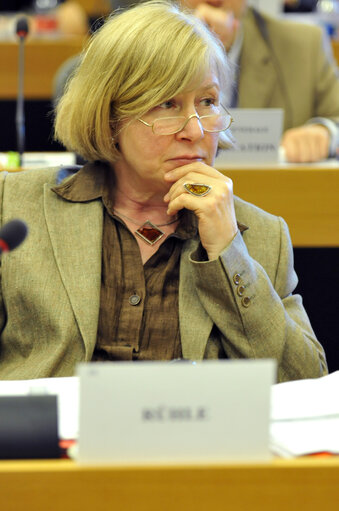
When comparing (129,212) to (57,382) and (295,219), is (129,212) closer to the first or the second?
(57,382)

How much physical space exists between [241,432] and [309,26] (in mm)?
2626

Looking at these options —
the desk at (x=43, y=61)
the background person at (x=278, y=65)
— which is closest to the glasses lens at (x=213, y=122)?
the background person at (x=278, y=65)

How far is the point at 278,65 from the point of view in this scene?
323cm

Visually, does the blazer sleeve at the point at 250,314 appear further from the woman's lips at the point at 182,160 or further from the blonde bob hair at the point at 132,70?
the blonde bob hair at the point at 132,70

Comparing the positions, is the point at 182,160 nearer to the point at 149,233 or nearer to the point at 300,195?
the point at 149,233

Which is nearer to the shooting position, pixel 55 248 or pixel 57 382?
pixel 57 382

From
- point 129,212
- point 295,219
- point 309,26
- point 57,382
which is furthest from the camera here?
point 309,26

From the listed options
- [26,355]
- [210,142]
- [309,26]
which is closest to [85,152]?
[210,142]

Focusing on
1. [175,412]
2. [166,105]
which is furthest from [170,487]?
[166,105]

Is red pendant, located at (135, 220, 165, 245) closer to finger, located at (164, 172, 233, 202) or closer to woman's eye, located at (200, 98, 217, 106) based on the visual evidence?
finger, located at (164, 172, 233, 202)

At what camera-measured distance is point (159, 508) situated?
2.93ft

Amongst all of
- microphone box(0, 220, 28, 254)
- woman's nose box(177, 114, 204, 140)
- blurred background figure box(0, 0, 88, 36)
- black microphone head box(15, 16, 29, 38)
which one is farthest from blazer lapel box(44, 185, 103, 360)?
blurred background figure box(0, 0, 88, 36)

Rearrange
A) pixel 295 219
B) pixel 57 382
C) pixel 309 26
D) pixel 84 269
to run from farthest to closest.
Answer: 1. pixel 309 26
2. pixel 295 219
3. pixel 84 269
4. pixel 57 382

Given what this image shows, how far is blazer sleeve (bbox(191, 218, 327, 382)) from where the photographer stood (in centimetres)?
161
